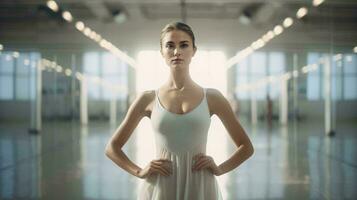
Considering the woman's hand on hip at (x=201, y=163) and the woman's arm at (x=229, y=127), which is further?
the woman's arm at (x=229, y=127)

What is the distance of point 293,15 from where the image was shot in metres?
14.1

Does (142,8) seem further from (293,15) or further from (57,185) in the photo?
(57,185)

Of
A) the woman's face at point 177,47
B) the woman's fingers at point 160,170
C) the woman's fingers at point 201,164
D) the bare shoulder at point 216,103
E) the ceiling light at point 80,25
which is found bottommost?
the woman's fingers at point 160,170

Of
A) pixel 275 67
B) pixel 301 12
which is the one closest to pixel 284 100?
pixel 275 67

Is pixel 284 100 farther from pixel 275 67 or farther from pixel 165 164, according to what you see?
pixel 165 164

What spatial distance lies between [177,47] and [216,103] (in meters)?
0.26

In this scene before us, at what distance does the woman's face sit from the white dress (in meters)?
0.17

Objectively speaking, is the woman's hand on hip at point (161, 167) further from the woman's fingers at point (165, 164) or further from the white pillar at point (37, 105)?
the white pillar at point (37, 105)

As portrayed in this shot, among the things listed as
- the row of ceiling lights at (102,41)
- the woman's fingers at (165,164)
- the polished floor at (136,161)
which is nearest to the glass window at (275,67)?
the polished floor at (136,161)

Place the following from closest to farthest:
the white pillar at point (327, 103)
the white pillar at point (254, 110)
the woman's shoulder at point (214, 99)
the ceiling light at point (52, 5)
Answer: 1. the woman's shoulder at point (214, 99)
2. the ceiling light at point (52, 5)
3. the white pillar at point (327, 103)
4. the white pillar at point (254, 110)

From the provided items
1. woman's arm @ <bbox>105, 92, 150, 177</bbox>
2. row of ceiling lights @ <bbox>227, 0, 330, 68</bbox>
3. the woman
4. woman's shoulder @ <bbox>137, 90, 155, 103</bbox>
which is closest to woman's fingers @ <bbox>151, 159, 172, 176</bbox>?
the woman

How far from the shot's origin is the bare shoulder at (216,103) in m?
1.93

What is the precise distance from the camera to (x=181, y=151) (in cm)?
185

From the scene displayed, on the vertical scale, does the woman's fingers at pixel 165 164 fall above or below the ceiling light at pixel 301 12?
below
